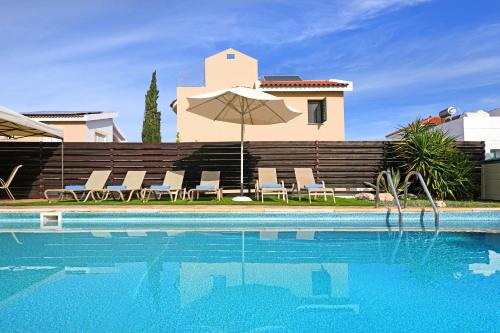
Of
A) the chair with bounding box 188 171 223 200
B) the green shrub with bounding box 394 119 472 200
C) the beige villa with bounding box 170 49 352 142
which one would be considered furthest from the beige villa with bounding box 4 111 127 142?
the green shrub with bounding box 394 119 472 200

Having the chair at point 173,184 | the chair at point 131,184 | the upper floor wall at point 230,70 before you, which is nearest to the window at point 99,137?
the upper floor wall at point 230,70

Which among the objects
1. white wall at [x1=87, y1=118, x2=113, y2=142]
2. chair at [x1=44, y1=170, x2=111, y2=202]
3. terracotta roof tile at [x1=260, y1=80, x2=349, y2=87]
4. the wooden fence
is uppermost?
terracotta roof tile at [x1=260, y1=80, x2=349, y2=87]

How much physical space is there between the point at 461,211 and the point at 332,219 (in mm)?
2689

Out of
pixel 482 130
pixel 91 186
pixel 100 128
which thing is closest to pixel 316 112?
pixel 91 186

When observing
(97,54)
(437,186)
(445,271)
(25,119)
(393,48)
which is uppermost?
(393,48)

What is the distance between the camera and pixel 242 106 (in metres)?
9.70

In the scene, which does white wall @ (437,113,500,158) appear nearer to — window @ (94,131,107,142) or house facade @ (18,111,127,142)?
window @ (94,131,107,142)

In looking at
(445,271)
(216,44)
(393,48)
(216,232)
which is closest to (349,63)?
(393,48)

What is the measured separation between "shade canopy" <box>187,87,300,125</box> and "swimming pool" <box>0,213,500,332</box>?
4.06 metres

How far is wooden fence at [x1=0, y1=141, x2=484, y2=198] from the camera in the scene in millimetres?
11375

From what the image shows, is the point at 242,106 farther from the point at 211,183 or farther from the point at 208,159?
the point at 208,159

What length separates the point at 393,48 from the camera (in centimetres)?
1817

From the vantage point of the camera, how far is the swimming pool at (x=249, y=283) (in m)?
2.66

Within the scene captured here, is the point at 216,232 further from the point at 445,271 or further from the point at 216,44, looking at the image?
the point at 216,44
